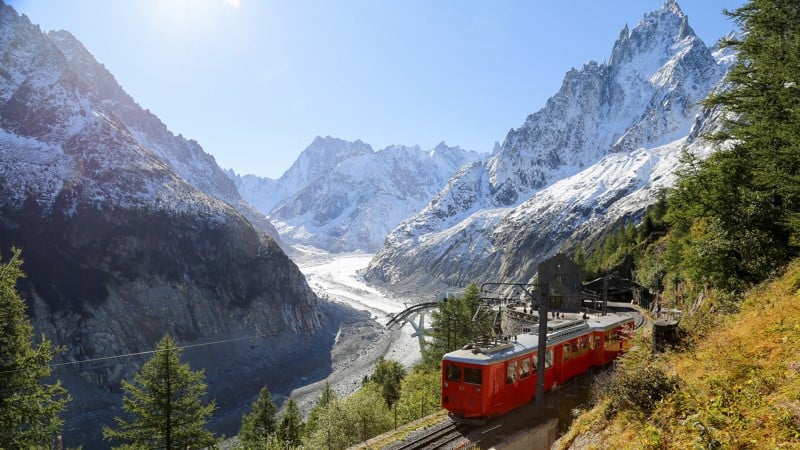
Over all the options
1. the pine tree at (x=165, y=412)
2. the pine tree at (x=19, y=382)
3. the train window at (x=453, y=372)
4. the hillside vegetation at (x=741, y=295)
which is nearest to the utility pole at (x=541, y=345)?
the hillside vegetation at (x=741, y=295)

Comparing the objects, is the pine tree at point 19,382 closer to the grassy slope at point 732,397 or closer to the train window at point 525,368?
the grassy slope at point 732,397

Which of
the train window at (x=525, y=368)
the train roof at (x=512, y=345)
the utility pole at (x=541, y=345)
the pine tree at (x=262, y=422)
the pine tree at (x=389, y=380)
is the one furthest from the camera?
the pine tree at (x=389, y=380)

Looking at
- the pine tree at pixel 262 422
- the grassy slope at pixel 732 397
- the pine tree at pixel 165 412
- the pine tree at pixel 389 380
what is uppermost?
the grassy slope at pixel 732 397

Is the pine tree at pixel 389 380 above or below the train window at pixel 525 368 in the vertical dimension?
below

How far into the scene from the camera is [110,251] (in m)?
89.9

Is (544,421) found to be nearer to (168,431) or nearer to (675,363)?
(675,363)

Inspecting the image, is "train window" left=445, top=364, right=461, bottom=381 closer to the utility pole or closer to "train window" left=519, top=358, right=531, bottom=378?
"train window" left=519, top=358, right=531, bottom=378

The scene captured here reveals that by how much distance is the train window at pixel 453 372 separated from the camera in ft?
62.5

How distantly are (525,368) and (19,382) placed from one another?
1941cm

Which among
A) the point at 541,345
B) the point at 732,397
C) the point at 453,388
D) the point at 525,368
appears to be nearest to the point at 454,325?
the point at 525,368

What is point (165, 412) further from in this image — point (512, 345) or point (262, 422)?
point (262, 422)

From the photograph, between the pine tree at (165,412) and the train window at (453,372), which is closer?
the train window at (453,372)

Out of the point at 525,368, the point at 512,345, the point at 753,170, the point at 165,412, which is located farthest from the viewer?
the point at 165,412

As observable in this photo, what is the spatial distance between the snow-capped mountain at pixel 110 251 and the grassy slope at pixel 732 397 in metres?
57.1
